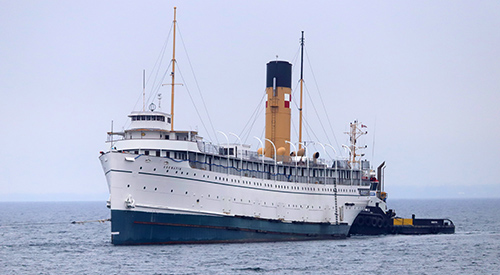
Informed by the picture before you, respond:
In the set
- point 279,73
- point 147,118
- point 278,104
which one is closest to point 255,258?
point 147,118

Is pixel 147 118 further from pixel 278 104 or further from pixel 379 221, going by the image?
pixel 379 221

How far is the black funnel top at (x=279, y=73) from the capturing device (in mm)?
59219

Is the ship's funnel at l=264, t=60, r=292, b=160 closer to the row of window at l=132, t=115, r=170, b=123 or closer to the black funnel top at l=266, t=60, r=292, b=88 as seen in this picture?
the black funnel top at l=266, t=60, r=292, b=88

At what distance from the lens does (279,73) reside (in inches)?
2334

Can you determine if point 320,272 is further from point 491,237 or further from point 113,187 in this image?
point 491,237

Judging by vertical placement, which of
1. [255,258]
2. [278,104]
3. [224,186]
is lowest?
[255,258]

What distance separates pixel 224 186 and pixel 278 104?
45.7ft

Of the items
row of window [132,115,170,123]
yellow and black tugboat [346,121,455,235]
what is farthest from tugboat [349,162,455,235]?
row of window [132,115,170,123]

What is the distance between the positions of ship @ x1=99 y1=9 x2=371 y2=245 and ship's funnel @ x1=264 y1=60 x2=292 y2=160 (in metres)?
0.09

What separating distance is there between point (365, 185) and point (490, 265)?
61.5ft

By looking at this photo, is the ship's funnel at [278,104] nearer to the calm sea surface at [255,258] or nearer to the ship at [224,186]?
the ship at [224,186]

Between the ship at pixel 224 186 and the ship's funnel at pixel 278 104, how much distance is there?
0.09 meters

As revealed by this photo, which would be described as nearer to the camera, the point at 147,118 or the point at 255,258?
the point at 255,258

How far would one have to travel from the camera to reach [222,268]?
37031 mm
